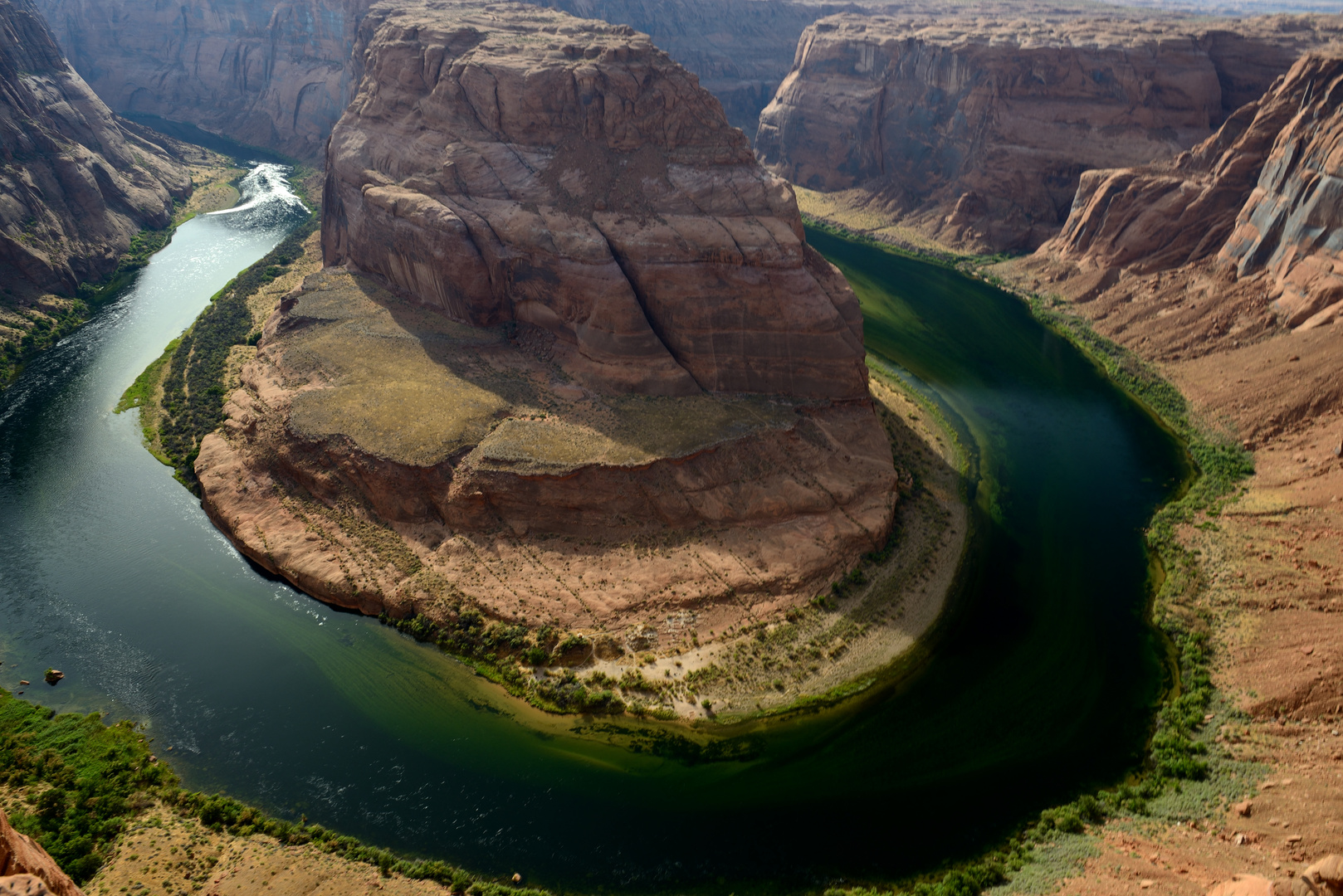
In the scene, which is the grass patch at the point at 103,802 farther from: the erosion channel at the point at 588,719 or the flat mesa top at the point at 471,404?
the flat mesa top at the point at 471,404

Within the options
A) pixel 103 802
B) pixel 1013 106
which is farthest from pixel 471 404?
pixel 1013 106

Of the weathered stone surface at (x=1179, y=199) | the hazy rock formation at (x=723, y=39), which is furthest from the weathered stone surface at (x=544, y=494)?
the hazy rock formation at (x=723, y=39)

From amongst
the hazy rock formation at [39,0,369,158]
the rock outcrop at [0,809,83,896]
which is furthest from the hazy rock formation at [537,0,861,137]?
the rock outcrop at [0,809,83,896]

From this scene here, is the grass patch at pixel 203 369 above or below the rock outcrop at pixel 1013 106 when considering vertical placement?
below

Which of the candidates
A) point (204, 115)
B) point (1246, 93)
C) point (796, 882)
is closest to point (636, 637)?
point (796, 882)

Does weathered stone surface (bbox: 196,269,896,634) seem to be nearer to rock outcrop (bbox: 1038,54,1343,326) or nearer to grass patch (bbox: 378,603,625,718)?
grass patch (bbox: 378,603,625,718)

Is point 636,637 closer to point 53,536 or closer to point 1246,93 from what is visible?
point 53,536

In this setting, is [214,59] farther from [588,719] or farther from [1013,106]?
[588,719]
